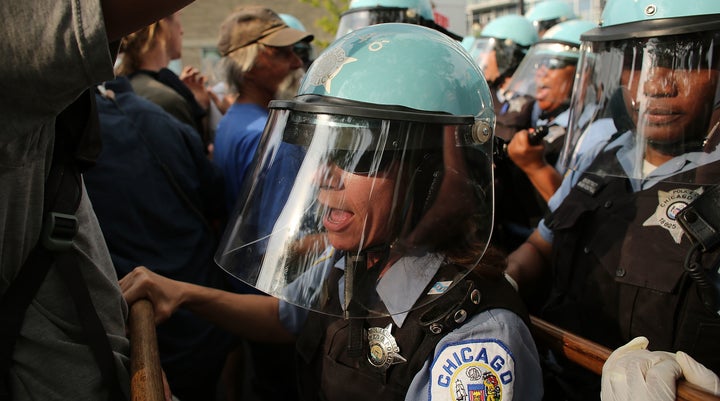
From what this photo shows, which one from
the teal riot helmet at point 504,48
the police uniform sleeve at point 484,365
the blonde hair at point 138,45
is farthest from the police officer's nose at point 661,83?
the teal riot helmet at point 504,48

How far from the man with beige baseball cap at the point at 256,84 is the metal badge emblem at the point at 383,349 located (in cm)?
154

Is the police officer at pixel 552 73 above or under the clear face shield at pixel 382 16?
under

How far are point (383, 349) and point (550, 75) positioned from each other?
3.29 metres

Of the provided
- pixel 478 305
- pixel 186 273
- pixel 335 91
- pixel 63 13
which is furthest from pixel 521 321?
pixel 186 273

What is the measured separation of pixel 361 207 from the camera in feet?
4.61

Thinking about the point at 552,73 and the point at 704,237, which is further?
the point at 552,73

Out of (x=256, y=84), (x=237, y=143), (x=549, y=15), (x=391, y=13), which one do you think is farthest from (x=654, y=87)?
(x=549, y=15)

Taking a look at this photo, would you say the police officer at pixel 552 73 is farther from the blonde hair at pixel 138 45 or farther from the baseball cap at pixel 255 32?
the blonde hair at pixel 138 45

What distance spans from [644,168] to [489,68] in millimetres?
3441

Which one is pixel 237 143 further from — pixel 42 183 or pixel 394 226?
pixel 42 183

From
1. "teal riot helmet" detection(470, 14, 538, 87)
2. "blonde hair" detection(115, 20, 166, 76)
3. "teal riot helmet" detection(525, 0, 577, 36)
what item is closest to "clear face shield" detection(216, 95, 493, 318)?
"blonde hair" detection(115, 20, 166, 76)

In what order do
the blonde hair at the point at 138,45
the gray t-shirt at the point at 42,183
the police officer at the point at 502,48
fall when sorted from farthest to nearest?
the police officer at the point at 502,48
the blonde hair at the point at 138,45
the gray t-shirt at the point at 42,183

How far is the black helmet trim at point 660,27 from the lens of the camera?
171 centimetres

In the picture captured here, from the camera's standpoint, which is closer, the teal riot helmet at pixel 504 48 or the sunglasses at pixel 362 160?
the sunglasses at pixel 362 160
